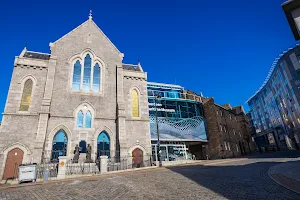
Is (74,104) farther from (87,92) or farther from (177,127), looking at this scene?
(177,127)

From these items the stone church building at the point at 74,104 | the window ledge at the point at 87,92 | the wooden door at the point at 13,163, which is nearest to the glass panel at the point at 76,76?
the stone church building at the point at 74,104

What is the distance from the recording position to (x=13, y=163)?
687 inches

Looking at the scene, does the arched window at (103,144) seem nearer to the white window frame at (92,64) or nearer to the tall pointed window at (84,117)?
the tall pointed window at (84,117)

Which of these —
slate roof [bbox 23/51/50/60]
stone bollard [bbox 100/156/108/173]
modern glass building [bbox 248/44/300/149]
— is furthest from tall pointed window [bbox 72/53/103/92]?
modern glass building [bbox 248/44/300/149]

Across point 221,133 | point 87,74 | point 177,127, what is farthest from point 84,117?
point 221,133

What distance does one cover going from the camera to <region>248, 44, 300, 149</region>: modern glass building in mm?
41594

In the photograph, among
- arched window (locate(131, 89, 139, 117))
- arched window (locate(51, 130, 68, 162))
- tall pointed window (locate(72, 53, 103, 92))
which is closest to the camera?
arched window (locate(51, 130, 68, 162))

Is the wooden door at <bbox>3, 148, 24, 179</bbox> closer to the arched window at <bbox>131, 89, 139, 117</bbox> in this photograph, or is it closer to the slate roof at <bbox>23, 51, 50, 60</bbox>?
the slate roof at <bbox>23, 51, 50, 60</bbox>

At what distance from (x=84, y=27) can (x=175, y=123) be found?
1904 cm

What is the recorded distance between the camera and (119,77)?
2511cm

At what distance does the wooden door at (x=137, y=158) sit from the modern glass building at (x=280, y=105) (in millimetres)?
38572

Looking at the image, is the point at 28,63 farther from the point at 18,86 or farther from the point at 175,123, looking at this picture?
the point at 175,123

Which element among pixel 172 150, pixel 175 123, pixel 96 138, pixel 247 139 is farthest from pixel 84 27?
pixel 247 139

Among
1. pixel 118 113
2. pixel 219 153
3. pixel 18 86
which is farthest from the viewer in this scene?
pixel 219 153
